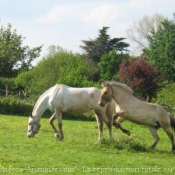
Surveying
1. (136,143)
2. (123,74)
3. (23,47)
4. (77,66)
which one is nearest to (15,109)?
(123,74)

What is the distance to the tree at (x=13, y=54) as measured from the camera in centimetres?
6075

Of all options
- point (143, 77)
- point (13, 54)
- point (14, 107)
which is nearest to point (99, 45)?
point (13, 54)

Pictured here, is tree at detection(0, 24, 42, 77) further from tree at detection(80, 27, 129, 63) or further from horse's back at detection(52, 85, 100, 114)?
horse's back at detection(52, 85, 100, 114)

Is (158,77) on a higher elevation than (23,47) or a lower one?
lower

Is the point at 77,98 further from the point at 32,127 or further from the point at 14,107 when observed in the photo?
the point at 14,107

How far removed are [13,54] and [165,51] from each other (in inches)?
832

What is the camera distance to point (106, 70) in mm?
56156

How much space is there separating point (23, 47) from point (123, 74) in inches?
1166

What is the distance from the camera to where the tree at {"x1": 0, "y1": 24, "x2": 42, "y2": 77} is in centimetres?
6075

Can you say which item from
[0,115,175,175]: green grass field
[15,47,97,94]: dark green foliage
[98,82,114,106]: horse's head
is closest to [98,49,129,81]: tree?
[15,47,97,94]: dark green foliage

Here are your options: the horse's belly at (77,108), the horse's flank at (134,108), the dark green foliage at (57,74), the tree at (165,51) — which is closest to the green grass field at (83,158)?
the horse's flank at (134,108)

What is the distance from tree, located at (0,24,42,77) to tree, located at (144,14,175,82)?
1829 cm

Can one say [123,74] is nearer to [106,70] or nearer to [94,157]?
[106,70]

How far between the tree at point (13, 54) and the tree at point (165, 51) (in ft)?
60.0
